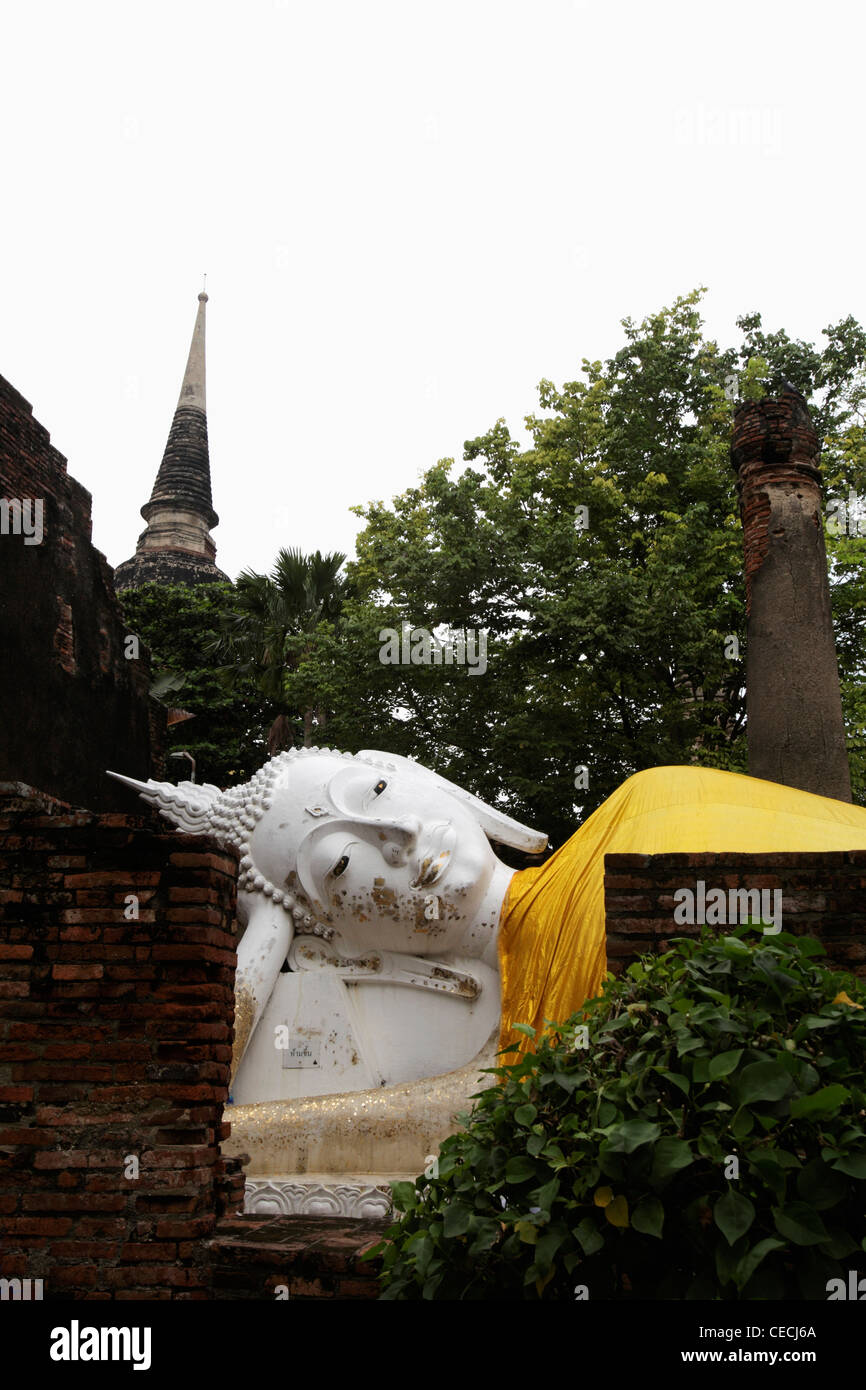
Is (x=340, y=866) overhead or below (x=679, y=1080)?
overhead

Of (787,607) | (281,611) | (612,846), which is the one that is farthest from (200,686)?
(612,846)

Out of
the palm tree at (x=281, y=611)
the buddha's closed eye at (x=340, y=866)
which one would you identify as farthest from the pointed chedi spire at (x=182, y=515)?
the buddha's closed eye at (x=340, y=866)

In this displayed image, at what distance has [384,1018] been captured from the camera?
5.83 meters

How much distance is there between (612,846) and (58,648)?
6419 mm

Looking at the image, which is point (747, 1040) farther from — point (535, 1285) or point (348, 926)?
point (348, 926)

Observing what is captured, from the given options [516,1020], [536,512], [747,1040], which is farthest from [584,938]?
[536,512]

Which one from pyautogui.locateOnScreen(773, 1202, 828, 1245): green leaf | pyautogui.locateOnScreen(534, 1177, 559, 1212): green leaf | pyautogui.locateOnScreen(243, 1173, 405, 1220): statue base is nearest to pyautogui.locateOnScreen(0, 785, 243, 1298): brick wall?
pyautogui.locateOnScreen(243, 1173, 405, 1220): statue base

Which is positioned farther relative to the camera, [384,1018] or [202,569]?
[202,569]

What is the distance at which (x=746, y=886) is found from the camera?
358 centimetres

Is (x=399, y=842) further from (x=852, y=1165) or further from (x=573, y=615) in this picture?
(x=573, y=615)

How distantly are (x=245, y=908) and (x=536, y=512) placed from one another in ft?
31.0

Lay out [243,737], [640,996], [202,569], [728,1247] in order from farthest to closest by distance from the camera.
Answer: [202,569]
[243,737]
[640,996]
[728,1247]

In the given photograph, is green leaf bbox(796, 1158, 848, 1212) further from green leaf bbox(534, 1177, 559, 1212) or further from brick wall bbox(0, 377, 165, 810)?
brick wall bbox(0, 377, 165, 810)

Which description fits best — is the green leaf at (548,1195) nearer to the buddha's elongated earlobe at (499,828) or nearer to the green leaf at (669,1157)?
the green leaf at (669,1157)
